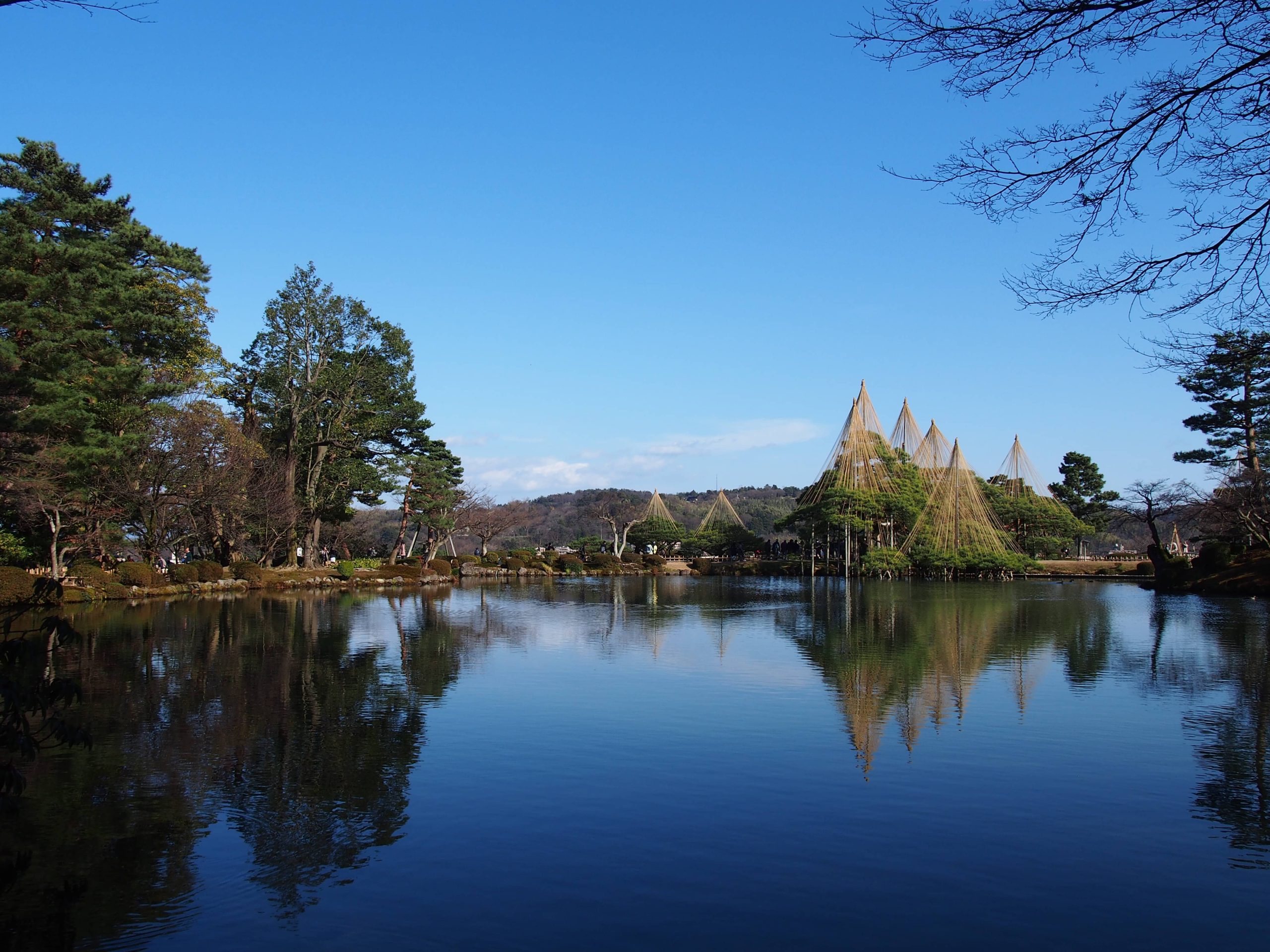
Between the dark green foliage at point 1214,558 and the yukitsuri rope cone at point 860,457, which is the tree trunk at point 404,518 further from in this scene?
the dark green foliage at point 1214,558

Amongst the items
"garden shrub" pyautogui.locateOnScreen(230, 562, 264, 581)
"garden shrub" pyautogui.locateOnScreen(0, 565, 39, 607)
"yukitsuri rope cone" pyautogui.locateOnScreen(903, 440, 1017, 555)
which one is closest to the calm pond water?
"garden shrub" pyautogui.locateOnScreen(0, 565, 39, 607)

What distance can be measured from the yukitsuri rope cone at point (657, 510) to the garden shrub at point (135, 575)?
43.9 m

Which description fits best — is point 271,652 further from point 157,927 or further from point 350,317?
point 350,317

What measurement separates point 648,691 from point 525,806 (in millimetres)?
5388

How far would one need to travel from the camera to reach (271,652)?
15781mm

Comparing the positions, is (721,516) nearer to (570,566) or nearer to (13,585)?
(570,566)

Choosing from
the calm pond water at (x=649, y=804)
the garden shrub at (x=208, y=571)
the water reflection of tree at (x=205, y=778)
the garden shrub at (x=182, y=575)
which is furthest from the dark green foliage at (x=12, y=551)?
the calm pond water at (x=649, y=804)

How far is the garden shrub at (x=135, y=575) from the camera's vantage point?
86.9 ft

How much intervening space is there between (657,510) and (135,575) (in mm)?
47245

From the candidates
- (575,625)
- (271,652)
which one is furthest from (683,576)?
(271,652)

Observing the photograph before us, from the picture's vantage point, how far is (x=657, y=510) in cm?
7100

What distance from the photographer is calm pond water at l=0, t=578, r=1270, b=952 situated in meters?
5.18

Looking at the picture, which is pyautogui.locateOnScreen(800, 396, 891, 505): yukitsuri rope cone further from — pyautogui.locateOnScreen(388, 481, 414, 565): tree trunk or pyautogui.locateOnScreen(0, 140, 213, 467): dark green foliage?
pyautogui.locateOnScreen(0, 140, 213, 467): dark green foliage

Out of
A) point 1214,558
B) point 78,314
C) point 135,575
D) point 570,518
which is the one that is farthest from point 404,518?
point 570,518
